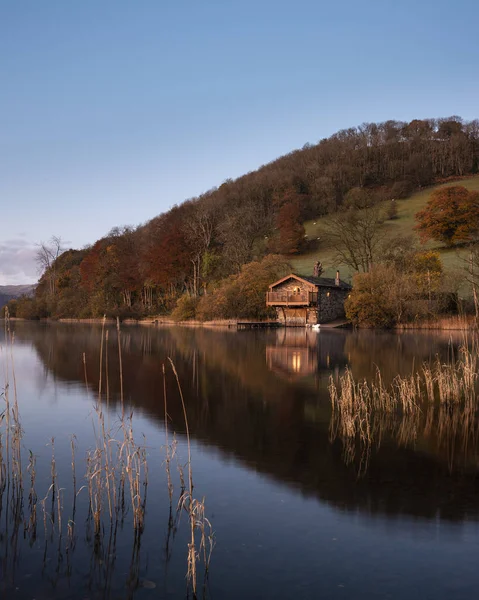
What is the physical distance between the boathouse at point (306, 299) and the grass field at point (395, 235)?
970cm

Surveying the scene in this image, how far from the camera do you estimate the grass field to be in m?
66.1

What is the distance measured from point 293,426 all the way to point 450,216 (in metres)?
63.2

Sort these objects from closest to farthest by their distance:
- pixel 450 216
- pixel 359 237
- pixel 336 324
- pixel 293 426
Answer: pixel 293 426, pixel 336 324, pixel 450 216, pixel 359 237

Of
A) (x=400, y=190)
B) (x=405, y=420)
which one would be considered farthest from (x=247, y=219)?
(x=405, y=420)

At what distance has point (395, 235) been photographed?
7362cm

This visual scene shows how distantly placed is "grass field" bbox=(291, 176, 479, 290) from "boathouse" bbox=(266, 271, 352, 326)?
9.70 m

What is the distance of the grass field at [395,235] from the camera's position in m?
66.1

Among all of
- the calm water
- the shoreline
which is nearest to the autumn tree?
the shoreline

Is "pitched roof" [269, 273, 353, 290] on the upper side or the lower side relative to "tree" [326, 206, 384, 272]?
lower

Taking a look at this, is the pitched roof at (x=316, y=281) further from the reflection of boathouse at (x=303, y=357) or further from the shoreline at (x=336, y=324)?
the reflection of boathouse at (x=303, y=357)

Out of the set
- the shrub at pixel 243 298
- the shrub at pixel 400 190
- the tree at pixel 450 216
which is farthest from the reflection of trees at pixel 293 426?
the shrub at pixel 400 190

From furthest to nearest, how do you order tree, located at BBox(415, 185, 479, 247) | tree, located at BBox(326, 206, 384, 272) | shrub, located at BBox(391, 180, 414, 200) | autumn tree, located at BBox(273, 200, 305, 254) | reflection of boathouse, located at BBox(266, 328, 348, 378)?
1. shrub, located at BBox(391, 180, 414, 200)
2. autumn tree, located at BBox(273, 200, 305, 254)
3. tree, located at BBox(415, 185, 479, 247)
4. tree, located at BBox(326, 206, 384, 272)
5. reflection of boathouse, located at BBox(266, 328, 348, 378)

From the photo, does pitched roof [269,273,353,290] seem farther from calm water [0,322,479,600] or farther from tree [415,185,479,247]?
calm water [0,322,479,600]

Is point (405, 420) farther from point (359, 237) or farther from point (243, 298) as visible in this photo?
point (359, 237)
